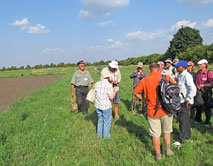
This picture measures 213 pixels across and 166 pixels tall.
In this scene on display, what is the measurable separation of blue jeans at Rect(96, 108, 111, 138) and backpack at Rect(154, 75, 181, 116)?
1584mm

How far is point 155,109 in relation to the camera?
3.05 metres

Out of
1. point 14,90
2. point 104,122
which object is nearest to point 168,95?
point 104,122

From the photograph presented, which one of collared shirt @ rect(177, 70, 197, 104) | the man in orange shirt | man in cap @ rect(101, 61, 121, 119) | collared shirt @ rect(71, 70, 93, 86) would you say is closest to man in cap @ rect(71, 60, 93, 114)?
collared shirt @ rect(71, 70, 93, 86)

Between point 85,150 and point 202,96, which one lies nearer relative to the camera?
Answer: point 85,150

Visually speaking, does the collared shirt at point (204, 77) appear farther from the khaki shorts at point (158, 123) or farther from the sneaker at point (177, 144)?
the khaki shorts at point (158, 123)

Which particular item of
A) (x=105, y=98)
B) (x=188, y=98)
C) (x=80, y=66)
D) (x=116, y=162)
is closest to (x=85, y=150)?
(x=116, y=162)

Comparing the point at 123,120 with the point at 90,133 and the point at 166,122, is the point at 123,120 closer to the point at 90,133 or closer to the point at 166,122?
the point at 90,133

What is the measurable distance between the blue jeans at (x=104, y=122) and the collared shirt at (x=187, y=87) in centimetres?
195

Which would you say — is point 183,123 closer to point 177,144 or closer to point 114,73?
point 177,144

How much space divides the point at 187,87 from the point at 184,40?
169ft

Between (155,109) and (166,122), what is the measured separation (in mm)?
372

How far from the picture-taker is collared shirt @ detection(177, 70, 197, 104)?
3.70 meters

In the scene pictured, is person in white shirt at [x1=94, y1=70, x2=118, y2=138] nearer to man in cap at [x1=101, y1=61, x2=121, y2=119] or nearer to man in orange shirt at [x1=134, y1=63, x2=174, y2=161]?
man in cap at [x1=101, y1=61, x2=121, y2=119]

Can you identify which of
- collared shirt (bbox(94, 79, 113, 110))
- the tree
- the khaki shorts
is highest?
the tree
